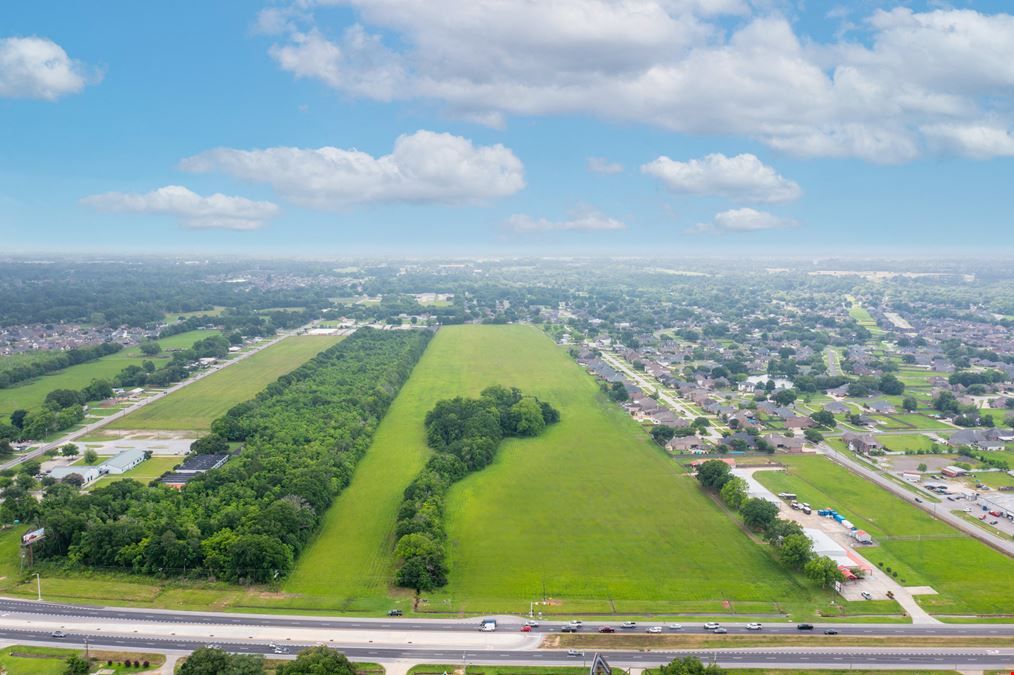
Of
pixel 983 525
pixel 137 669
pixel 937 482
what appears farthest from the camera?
pixel 937 482

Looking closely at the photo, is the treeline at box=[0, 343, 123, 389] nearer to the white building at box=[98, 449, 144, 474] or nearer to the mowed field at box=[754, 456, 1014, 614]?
the white building at box=[98, 449, 144, 474]

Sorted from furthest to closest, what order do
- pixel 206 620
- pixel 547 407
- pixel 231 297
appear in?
1. pixel 231 297
2. pixel 547 407
3. pixel 206 620

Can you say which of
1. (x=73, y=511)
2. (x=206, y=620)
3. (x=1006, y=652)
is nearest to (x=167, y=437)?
(x=73, y=511)

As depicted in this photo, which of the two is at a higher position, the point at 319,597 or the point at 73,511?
the point at 73,511

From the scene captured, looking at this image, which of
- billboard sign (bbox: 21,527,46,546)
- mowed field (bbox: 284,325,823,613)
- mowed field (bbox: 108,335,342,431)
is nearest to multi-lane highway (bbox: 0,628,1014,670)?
mowed field (bbox: 284,325,823,613)

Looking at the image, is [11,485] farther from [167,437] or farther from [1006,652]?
[1006,652]

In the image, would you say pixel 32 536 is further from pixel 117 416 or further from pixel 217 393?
pixel 217 393
